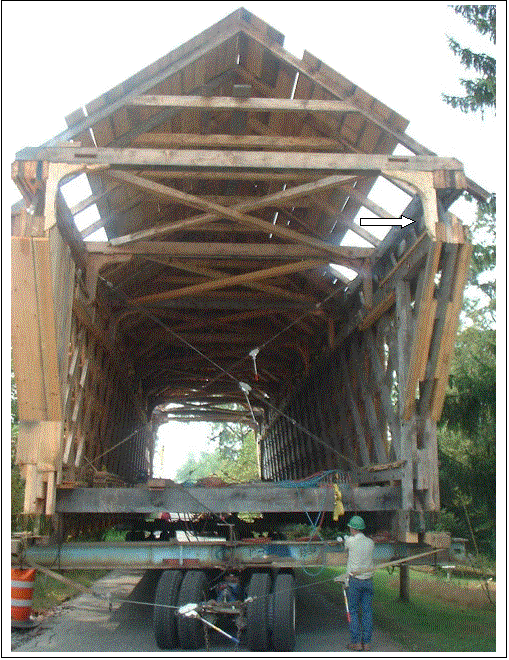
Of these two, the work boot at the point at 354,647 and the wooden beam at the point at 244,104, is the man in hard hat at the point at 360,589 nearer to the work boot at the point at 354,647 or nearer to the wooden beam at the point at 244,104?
the work boot at the point at 354,647

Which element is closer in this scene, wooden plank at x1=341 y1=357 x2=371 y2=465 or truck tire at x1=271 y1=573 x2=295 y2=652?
truck tire at x1=271 y1=573 x2=295 y2=652

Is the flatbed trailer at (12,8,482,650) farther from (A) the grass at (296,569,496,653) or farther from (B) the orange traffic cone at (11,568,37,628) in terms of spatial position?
(A) the grass at (296,569,496,653)

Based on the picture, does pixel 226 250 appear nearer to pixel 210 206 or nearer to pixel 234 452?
pixel 210 206

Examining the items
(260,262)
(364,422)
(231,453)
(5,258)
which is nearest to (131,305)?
(260,262)

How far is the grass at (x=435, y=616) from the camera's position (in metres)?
7.53

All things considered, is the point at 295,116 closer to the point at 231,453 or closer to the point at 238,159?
the point at 238,159

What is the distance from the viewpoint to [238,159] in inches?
282

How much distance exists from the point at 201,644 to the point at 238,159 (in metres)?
4.98

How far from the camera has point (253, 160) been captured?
7168 millimetres

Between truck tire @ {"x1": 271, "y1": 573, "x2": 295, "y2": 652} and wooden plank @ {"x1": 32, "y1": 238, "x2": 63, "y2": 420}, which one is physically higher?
wooden plank @ {"x1": 32, "y1": 238, "x2": 63, "y2": 420}

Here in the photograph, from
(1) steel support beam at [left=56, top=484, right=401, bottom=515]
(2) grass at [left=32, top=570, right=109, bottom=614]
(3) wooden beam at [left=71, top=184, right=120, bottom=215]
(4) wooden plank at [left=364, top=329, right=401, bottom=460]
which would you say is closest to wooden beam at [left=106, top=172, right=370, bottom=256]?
(3) wooden beam at [left=71, top=184, right=120, bottom=215]

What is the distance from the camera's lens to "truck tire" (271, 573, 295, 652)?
22.2 ft

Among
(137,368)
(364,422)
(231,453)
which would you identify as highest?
(137,368)

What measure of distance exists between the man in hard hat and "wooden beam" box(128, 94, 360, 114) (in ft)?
14.8
